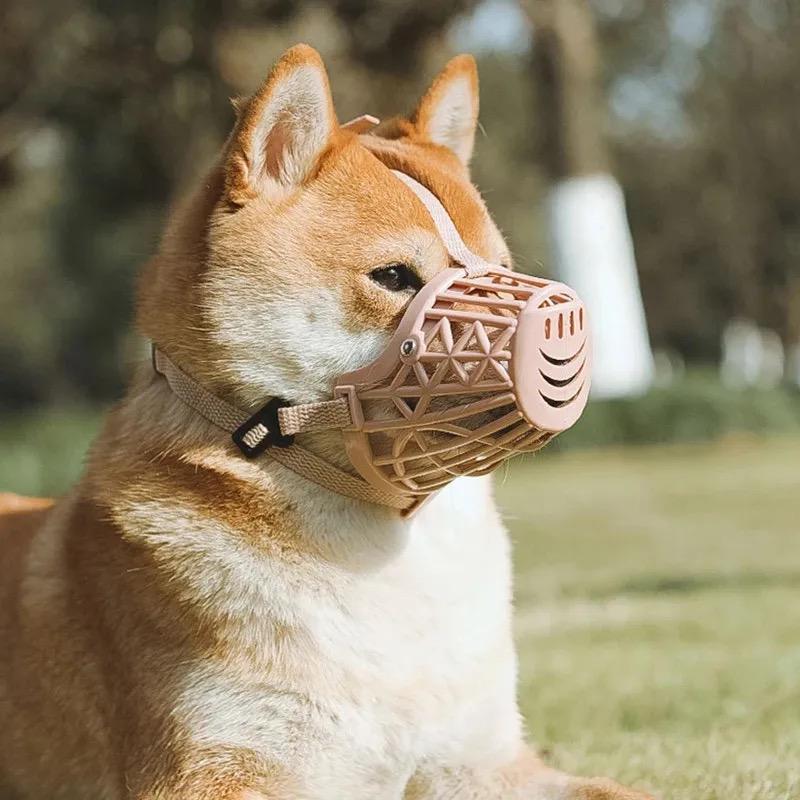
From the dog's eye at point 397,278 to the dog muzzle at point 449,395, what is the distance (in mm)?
98

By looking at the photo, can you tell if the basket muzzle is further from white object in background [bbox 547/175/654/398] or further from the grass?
white object in background [bbox 547/175/654/398]

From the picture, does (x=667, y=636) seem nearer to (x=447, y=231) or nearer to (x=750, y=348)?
(x=447, y=231)

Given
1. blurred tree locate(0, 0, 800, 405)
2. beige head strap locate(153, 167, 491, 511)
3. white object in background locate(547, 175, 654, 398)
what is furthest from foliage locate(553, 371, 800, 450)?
beige head strap locate(153, 167, 491, 511)

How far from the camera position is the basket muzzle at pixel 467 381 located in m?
2.62

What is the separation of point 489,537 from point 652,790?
92 centimetres

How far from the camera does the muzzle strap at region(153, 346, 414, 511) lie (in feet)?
9.43

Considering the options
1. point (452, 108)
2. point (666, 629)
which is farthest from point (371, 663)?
point (666, 629)

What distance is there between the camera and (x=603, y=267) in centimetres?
1861

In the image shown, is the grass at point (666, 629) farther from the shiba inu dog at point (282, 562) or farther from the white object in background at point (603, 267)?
the white object in background at point (603, 267)

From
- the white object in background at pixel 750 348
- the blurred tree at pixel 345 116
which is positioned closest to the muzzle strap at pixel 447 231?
the blurred tree at pixel 345 116

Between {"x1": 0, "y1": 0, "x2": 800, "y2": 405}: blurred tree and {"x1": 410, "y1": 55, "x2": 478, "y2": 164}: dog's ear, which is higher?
{"x1": 410, "y1": 55, "x2": 478, "y2": 164}: dog's ear

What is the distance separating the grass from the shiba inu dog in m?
0.62

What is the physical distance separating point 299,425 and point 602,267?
16.2 m

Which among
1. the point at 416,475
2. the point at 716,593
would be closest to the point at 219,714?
the point at 416,475
